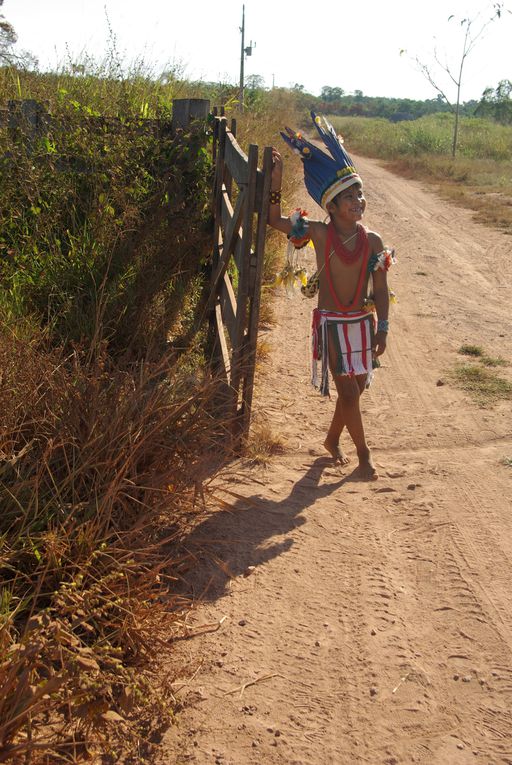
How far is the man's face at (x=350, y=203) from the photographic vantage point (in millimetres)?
4418

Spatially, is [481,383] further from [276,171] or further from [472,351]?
[276,171]

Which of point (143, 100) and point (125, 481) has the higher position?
point (143, 100)

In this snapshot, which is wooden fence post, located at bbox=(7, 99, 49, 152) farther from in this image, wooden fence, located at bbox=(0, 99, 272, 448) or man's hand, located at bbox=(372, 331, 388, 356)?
man's hand, located at bbox=(372, 331, 388, 356)

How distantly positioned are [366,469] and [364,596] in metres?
1.24

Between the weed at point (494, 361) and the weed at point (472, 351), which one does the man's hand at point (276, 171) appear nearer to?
the weed at point (494, 361)

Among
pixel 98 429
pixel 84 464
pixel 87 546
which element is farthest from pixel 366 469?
pixel 87 546

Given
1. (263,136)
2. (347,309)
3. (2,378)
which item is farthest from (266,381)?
(263,136)

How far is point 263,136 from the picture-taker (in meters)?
11.3

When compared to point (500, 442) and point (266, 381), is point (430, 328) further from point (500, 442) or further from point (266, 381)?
point (500, 442)

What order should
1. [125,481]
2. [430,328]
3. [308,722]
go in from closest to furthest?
[308,722] → [125,481] → [430,328]

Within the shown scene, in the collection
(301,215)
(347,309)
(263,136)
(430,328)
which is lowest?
(430,328)

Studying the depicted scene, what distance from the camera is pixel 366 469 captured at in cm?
482

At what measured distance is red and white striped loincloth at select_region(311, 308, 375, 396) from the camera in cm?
468

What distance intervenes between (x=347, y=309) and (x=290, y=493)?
1081 mm
